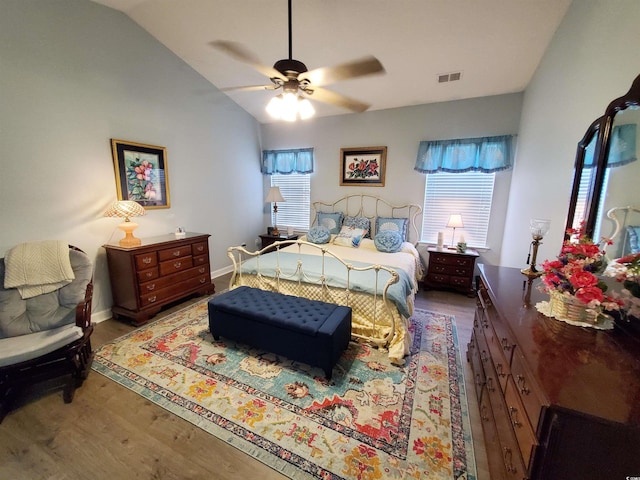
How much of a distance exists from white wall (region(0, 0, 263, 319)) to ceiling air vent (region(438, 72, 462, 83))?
3.32 metres

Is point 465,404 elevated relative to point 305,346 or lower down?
lower down

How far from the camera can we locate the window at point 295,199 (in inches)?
197

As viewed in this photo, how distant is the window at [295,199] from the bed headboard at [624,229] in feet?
13.4

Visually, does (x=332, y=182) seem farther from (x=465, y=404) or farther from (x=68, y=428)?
→ (x=68, y=428)

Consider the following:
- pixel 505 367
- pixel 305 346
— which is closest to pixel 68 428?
pixel 305 346

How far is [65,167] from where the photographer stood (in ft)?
8.48

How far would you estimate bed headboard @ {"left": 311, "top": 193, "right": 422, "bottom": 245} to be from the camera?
4.21 m

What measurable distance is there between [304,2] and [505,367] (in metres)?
3.16

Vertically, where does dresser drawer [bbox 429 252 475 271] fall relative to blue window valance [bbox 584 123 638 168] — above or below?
below

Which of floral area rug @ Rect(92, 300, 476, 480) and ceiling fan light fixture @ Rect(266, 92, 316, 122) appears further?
ceiling fan light fixture @ Rect(266, 92, 316, 122)

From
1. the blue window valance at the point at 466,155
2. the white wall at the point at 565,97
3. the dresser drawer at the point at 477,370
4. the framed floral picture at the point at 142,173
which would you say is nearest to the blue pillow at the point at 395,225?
the blue window valance at the point at 466,155

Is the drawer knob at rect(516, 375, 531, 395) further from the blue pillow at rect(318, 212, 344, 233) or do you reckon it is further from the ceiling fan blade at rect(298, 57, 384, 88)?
the blue pillow at rect(318, 212, 344, 233)

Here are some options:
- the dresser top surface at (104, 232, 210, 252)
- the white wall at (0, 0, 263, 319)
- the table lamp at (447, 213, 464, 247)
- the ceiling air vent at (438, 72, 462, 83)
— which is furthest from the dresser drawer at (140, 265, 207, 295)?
the ceiling air vent at (438, 72, 462, 83)

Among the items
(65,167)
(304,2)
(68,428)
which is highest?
(304,2)
